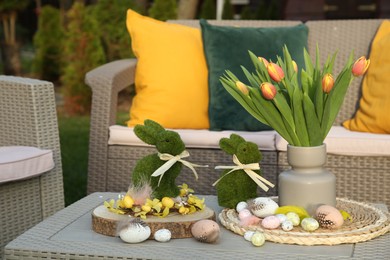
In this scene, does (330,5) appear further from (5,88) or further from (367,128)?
(5,88)

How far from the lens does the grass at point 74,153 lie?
425 centimetres

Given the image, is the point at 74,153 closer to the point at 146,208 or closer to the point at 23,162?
the point at 23,162

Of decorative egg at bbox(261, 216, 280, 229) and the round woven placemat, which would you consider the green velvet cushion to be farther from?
decorative egg at bbox(261, 216, 280, 229)

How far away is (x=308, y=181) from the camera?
1984 mm

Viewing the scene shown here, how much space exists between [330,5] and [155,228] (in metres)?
7.85

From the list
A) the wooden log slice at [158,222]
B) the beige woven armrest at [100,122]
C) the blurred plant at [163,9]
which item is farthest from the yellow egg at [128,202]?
the blurred plant at [163,9]

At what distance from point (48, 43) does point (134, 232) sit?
698 centimetres

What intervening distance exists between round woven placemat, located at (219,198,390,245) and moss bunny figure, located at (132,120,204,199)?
17 centimetres

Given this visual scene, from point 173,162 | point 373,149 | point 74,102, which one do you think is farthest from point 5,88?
point 74,102

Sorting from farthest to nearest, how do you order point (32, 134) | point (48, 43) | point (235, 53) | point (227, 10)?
point (227, 10), point (48, 43), point (235, 53), point (32, 134)

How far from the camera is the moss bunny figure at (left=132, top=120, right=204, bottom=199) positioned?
6.63 ft

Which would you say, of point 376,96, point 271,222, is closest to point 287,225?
point 271,222

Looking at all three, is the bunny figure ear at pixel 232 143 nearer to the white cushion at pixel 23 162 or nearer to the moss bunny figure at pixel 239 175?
the moss bunny figure at pixel 239 175

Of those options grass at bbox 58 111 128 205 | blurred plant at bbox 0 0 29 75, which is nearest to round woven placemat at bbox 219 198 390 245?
grass at bbox 58 111 128 205
